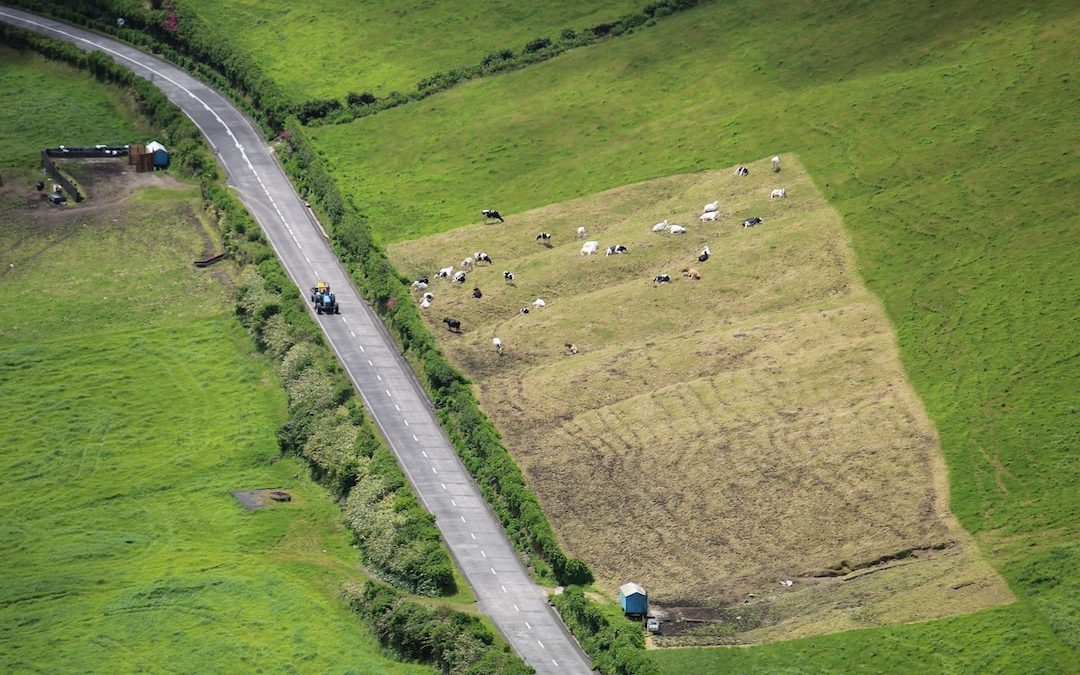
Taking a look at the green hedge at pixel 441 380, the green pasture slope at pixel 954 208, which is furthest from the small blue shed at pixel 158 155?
the green pasture slope at pixel 954 208

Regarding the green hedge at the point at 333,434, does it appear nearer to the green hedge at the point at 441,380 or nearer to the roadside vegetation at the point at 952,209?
the green hedge at the point at 441,380

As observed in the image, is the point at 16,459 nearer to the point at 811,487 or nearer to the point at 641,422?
the point at 641,422

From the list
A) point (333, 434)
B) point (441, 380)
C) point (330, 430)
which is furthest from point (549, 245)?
point (333, 434)

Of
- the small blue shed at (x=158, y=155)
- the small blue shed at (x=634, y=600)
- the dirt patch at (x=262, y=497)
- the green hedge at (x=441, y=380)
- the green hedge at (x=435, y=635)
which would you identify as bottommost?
the green hedge at (x=435, y=635)

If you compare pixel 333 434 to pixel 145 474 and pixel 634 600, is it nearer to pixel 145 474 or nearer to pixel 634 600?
pixel 145 474

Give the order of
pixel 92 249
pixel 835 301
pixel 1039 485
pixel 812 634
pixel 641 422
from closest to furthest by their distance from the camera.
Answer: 1. pixel 812 634
2. pixel 1039 485
3. pixel 641 422
4. pixel 835 301
5. pixel 92 249

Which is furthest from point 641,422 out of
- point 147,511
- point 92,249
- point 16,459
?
point 92,249

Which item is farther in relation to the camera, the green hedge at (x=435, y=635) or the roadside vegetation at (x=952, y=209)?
the roadside vegetation at (x=952, y=209)
